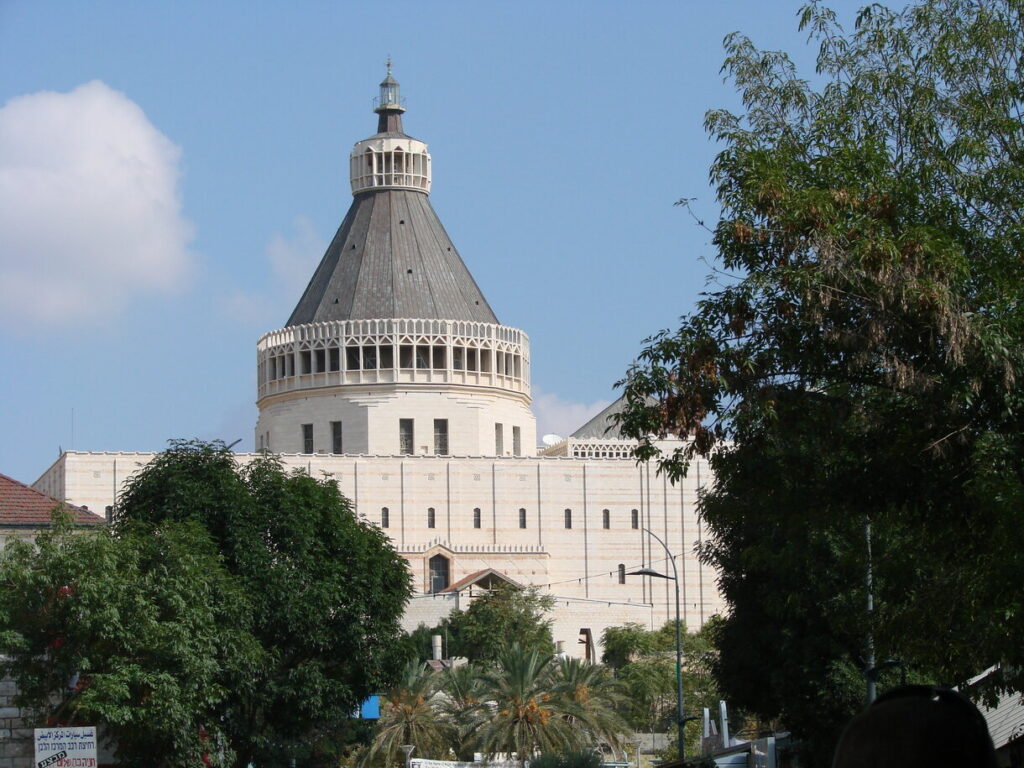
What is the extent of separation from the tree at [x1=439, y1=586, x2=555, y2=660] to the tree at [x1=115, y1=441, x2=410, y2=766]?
5104 cm

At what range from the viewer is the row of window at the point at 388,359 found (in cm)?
12344

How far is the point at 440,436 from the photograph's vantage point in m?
123

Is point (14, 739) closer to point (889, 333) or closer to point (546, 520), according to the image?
point (889, 333)

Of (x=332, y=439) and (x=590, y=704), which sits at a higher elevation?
(x=332, y=439)

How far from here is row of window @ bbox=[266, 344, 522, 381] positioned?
123 metres

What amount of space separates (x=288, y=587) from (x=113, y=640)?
8033 millimetres

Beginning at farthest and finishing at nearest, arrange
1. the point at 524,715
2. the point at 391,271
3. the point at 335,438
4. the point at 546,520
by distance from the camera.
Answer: the point at 391,271, the point at 335,438, the point at 546,520, the point at 524,715

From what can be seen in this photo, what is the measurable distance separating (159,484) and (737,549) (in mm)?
14249

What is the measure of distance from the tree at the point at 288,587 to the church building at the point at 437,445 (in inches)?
2710

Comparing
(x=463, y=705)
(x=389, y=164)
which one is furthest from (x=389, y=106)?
(x=463, y=705)

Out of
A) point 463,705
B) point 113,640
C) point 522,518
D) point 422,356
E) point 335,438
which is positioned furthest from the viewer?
point 422,356

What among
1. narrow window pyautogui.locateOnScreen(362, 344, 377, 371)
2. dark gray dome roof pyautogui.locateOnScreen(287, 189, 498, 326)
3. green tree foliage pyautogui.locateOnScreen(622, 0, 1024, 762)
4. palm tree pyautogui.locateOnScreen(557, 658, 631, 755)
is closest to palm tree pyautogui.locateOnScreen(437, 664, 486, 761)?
palm tree pyautogui.locateOnScreen(557, 658, 631, 755)

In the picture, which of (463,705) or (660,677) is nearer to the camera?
(463,705)

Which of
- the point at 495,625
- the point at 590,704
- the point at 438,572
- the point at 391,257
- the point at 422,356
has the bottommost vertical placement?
the point at 590,704
